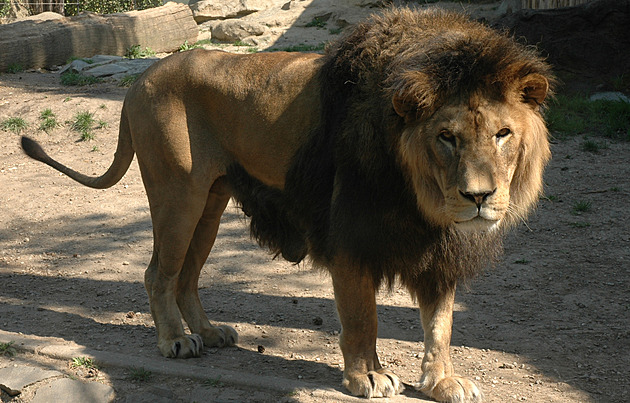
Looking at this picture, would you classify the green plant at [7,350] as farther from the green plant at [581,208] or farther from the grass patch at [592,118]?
the grass patch at [592,118]

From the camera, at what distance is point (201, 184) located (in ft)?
14.0

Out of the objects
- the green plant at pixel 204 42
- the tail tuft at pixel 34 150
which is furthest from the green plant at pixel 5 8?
the tail tuft at pixel 34 150

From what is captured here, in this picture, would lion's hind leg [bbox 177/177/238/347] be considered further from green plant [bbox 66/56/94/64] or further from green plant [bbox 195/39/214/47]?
green plant [bbox 195/39/214/47]

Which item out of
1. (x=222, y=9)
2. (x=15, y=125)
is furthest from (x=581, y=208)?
(x=222, y=9)

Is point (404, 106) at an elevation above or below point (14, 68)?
above

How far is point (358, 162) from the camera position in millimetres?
3486

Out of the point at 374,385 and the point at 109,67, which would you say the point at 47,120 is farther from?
the point at 374,385

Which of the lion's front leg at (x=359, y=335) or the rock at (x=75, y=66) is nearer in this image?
the lion's front leg at (x=359, y=335)

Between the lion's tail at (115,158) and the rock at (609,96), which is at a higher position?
the lion's tail at (115,158)

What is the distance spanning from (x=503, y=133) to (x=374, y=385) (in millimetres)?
1415

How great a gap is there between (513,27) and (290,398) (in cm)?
769

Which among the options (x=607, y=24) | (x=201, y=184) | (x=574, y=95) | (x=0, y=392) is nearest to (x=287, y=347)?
(x=201, y=184)

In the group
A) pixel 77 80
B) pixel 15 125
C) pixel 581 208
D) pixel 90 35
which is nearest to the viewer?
pixel 581 208

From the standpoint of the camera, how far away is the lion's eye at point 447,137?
3.12 m
